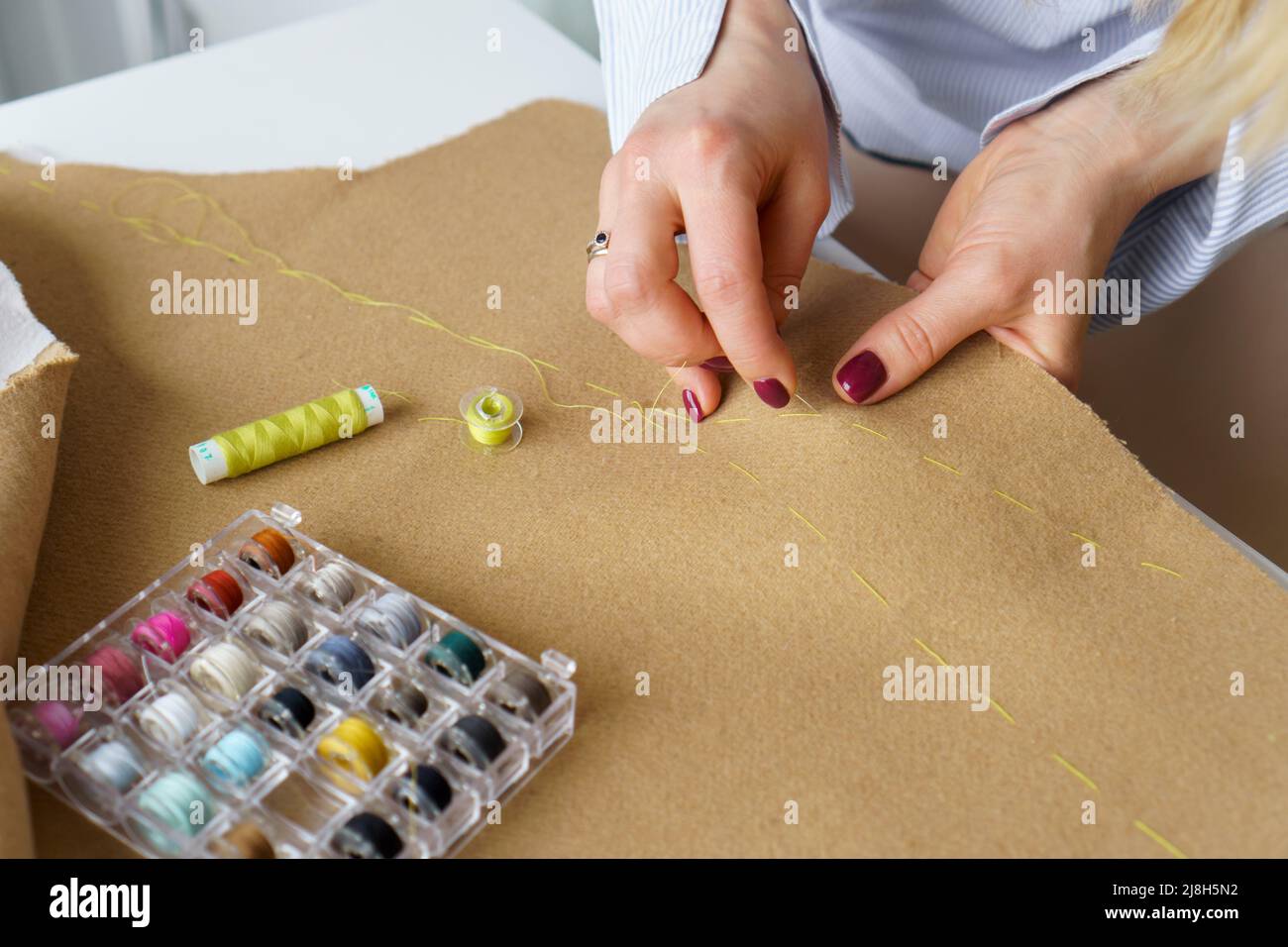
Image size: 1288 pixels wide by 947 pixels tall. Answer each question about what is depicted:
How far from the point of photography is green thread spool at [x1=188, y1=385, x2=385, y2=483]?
1238 mm

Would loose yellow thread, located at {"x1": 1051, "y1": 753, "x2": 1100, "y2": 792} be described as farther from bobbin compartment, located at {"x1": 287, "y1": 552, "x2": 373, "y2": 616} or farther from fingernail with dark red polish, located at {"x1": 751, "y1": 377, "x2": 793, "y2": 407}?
bobbin compartment, located at {"x1": 287, "y1": 552, "x2": 373, "y2": 616}

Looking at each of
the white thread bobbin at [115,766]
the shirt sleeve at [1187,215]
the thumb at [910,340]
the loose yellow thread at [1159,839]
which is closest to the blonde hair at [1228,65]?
the shirt sleeve at [1187,215]

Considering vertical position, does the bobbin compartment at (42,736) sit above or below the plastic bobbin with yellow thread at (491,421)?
below

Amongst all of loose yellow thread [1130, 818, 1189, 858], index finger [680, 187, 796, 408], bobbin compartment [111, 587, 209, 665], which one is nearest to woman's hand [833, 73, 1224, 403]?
index finger [680, 187, 796, 408]

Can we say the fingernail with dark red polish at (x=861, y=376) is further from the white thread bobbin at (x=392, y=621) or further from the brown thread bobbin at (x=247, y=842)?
the brown thread bobbin at (x=247, y=842)

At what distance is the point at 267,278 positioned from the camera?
152 centimetres

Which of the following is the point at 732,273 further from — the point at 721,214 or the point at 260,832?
the point at 260,832

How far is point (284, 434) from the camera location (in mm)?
1263

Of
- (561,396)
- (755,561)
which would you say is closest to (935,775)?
(755,561)

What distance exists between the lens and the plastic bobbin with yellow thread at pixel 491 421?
1.29 m

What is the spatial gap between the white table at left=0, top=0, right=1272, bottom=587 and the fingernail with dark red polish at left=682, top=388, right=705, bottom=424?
16.2 inches

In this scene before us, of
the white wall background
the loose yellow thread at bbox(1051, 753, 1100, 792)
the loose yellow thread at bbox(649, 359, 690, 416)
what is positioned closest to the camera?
the loose yellow thread at bbox(1051, 753, 1100, 792)

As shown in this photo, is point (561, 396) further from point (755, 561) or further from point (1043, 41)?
point (1043, 41)

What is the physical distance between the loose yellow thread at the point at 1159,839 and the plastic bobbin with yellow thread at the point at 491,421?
760mm
